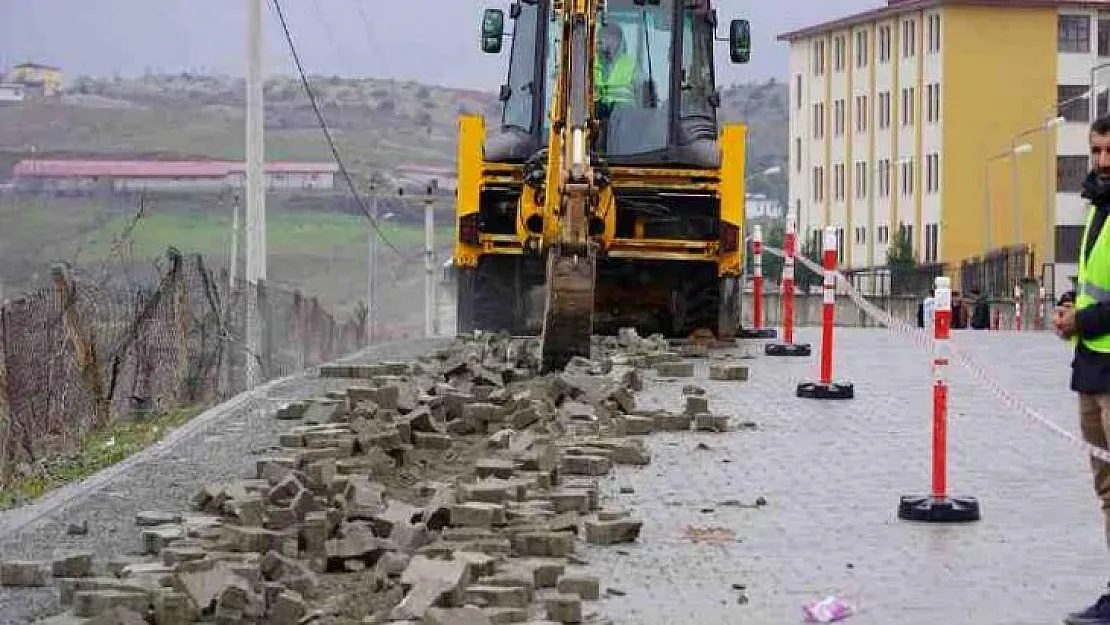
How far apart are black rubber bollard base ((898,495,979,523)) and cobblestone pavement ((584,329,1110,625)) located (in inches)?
3.1

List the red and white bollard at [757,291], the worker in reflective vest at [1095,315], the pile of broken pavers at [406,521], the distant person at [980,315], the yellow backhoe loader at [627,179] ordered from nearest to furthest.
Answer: the pile of broken pavers at [406,521] → the worker in reflective vest at [1095,315] → the yellow backhoe loader at [627,179] → the red and white bollard at [757,291] → the distant person at [980,315]

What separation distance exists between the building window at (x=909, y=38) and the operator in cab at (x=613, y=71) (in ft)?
268

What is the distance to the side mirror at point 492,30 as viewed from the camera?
2722cm

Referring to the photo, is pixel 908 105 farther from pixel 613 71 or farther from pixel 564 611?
pixel 564 611

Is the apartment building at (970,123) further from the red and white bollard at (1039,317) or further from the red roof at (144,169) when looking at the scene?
the red and white bollard at (1039,317)

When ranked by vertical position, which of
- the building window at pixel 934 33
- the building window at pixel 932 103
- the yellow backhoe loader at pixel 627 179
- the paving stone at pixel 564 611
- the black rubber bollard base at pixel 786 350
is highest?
the building window at pixel 934 33

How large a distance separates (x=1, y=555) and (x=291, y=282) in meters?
69.1

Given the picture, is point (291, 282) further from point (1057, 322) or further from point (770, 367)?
point (1057, 322)

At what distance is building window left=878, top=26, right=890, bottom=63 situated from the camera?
110 metres

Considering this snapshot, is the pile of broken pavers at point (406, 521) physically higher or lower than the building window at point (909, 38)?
lower

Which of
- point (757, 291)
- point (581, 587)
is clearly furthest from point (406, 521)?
point (757, 291)

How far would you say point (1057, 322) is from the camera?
32.2ft

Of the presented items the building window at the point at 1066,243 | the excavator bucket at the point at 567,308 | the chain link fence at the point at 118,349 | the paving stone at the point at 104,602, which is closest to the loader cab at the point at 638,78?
the chain link fence at the point at 118,349

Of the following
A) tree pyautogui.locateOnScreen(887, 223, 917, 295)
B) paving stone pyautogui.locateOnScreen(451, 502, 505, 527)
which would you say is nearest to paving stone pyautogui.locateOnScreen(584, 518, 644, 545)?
paving stone pyautogui.locateOnScreen(451, 502, 505, 527)
